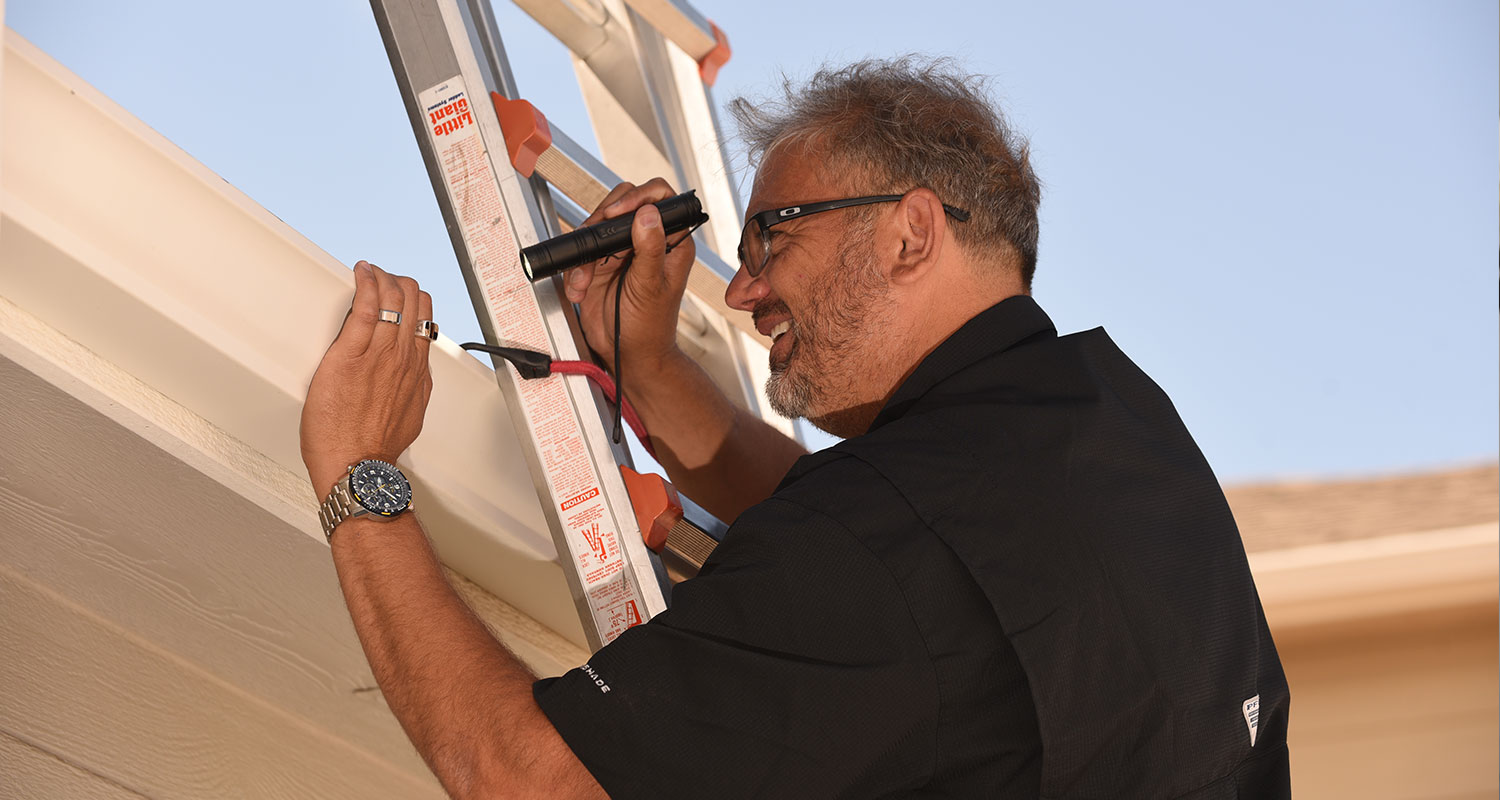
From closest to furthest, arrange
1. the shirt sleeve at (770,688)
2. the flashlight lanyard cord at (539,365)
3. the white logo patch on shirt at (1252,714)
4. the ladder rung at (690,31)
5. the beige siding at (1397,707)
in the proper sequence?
the shirt sleeve at (770,688) → the white logo patch on shirt at (1252,714) → the flashlight lanyard cord at (539,365) → the ladder rung at (690,31) → the beige siding at (1397,707)

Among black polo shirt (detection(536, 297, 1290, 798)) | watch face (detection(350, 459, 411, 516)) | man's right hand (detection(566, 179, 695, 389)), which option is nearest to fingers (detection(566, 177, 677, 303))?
man's right hand (detection(566, 179, 695, 389))

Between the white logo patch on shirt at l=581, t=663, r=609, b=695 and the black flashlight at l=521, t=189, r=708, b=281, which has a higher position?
the black flashlight at l=521, t=189, r=708, b=281

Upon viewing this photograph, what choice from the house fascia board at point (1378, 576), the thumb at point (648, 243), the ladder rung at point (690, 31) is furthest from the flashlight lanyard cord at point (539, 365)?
the house fascia board at point (1378, 576)

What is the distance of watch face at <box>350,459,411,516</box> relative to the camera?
99cm

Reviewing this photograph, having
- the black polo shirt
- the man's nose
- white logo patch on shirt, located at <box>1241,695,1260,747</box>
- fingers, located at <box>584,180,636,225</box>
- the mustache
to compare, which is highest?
fingers, located at <box>584,180,636,225</box>

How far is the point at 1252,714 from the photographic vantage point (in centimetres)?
97

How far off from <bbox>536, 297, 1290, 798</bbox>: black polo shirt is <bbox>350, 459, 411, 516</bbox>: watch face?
0.25 m

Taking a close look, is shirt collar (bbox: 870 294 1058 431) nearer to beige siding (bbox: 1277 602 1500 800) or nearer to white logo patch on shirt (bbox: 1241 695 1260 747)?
white logo patch on shirt (bbox: 1241 695 1260 747)

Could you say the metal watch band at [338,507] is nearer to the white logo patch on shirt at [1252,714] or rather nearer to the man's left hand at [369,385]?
the man's left hand at [369,385]

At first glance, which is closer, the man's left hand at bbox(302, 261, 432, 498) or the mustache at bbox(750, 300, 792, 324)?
the man's left hand at bbox(302, 261, 432, 498)

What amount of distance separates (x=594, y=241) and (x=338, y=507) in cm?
40

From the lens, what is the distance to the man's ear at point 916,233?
1166mm

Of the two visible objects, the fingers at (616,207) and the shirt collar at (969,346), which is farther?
the fingers at (616,207)

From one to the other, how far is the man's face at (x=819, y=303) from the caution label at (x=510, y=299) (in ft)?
0.77
